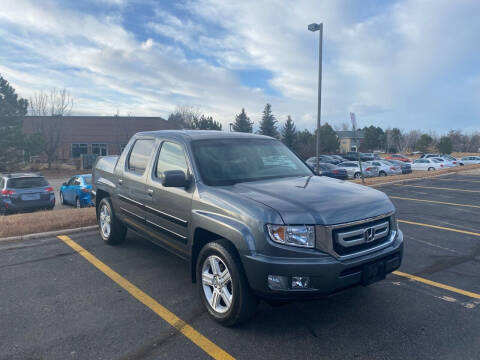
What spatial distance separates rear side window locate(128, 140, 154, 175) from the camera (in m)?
4.91

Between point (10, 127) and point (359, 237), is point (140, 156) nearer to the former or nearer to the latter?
point (359, 237)

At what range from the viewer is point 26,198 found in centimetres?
1248

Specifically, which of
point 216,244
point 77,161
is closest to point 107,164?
point 216,244

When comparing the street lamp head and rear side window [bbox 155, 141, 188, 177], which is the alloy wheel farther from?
the street lamp head

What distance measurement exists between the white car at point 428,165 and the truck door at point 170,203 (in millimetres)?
31961

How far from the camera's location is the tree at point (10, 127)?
3303 centimetres

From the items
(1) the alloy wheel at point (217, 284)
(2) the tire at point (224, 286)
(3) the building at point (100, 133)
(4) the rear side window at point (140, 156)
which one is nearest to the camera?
(2) the tire at point (224, 286)

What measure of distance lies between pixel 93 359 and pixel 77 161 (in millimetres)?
43362

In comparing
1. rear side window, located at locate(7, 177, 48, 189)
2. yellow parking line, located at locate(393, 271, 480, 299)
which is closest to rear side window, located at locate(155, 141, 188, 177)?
yellow parking line, located at locate(393, 271, 480, 299)

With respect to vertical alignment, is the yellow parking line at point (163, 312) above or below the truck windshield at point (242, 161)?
below

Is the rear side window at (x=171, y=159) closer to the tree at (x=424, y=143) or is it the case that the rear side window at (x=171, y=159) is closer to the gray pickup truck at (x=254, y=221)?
the gray pickup truck at (x=254, y=221)

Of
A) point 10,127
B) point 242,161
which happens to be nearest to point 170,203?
point 242,161

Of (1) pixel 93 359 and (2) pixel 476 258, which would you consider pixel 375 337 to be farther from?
(2) pixel 476 258

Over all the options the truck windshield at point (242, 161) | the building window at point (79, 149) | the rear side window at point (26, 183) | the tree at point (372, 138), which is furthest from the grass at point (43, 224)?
the tree at point (372, 138)
